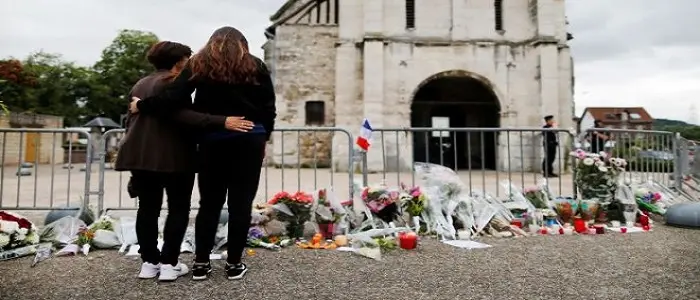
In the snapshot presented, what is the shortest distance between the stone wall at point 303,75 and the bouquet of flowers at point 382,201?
14154mm

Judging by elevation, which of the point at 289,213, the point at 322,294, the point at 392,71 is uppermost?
the point at 392,71

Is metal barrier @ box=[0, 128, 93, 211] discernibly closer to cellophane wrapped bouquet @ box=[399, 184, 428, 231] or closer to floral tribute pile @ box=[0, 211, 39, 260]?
floral tribute pile @ box=[0, 211, 39, 260]

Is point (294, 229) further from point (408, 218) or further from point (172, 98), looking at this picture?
point (172, 98)

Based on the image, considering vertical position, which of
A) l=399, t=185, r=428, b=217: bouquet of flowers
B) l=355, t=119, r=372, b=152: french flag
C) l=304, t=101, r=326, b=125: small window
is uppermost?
l=304, t=101, r=326, b=125: small window

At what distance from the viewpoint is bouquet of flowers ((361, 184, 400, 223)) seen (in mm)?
4770

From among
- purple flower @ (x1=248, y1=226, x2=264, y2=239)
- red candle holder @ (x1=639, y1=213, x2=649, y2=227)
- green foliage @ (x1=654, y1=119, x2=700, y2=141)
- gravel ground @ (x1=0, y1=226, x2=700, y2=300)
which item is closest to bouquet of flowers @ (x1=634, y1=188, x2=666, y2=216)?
red candle holder @ (x1=639, y1=213, x2=649, y2=227)

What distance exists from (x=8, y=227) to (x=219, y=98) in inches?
97.8

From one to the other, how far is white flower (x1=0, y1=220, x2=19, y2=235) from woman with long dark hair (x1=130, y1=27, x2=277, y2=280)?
189 centimetres

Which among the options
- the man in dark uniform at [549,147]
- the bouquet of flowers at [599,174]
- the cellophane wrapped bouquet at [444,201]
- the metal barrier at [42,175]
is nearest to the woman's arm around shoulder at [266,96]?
the cellophane wrapped bouquet at [444,201]

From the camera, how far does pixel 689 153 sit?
25.3ft

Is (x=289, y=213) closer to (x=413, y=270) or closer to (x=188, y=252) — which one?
(x=188, y=252)

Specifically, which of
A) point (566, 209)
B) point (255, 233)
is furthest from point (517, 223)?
point (255, 233)

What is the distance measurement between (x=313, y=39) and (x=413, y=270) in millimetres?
17252

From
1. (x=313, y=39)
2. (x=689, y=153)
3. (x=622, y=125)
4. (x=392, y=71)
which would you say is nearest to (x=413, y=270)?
(x=689, y=153)
